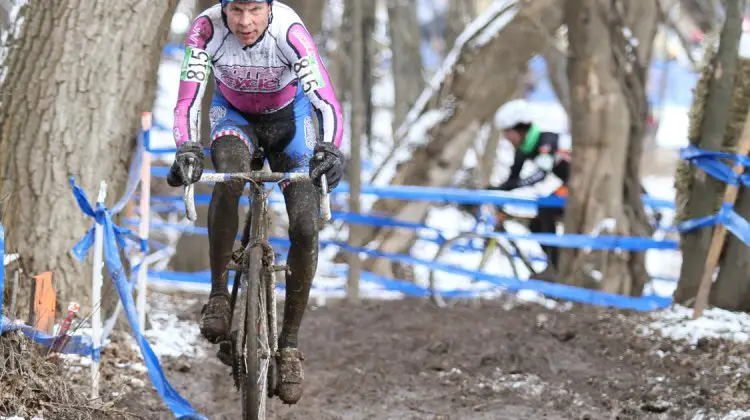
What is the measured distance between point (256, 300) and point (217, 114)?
1236 mm

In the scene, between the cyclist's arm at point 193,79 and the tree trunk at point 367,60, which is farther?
the tree trunk at point 367,60

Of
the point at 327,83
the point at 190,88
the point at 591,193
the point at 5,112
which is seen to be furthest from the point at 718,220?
the point at 5,112

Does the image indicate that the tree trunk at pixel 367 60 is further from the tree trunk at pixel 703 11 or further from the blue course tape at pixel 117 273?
the blue course tape at pixel 117 273

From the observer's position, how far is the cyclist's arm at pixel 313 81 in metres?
4.96

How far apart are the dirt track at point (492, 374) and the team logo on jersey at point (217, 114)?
165 centimetres

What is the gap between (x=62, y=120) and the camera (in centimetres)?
593

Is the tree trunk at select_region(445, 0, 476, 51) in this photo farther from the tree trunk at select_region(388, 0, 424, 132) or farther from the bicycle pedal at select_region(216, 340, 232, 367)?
the bicycle pedal at select_region(216, 340, 232, 367)

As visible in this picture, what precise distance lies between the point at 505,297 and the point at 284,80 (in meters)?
6.69

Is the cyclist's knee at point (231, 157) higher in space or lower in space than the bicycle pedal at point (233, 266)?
higher

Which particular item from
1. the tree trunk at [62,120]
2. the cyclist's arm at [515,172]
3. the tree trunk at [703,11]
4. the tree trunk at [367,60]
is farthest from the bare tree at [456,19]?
the tree trunk at [62,120]

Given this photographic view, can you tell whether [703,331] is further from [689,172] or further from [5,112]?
[5,112]

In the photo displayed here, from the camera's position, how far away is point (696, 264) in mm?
7539

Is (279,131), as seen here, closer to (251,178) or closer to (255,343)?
(251,178)

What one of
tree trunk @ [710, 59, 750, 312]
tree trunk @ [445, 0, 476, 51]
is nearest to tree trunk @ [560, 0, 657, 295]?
tree trunk @ [710, 59, 750, 312]
